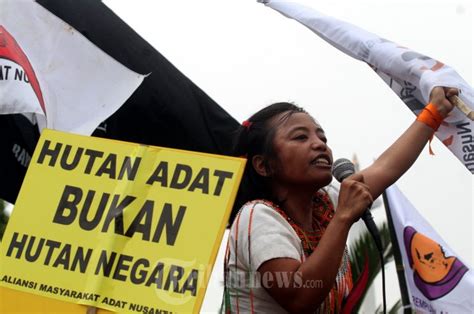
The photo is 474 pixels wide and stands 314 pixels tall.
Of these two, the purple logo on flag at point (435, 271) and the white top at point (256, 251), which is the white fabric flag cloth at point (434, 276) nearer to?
the purple logo on flag at point (435, 271)

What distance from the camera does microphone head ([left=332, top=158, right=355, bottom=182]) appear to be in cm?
342

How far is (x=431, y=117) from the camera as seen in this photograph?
339 cm

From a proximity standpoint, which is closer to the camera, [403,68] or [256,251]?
[256,251]

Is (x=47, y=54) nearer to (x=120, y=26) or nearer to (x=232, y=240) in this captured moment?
(x=120, y=26)

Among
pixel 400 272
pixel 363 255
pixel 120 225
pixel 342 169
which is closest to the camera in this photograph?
pixel 120 225

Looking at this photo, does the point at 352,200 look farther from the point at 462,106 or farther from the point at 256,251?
the point at 462,106

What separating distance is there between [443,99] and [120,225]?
4.27 feet

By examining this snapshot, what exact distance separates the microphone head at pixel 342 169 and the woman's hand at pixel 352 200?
363 mm

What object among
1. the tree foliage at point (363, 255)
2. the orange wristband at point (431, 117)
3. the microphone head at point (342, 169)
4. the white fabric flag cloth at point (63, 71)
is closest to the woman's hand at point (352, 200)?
the microphone head at point (342, 169)

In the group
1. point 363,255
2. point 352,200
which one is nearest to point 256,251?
point 352,200

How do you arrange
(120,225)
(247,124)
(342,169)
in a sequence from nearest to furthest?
(120,225), (342,169), (247,124)

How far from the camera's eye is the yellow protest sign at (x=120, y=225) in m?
2.71

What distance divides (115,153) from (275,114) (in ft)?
2.48

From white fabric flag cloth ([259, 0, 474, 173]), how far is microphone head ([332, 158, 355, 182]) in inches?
14.5
